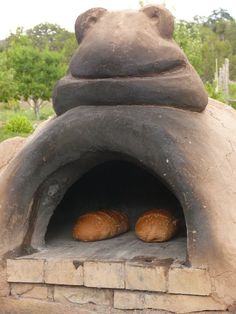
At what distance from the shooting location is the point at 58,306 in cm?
332

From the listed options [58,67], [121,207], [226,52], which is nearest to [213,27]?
[226,52]

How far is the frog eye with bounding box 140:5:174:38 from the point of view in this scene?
3.15 m

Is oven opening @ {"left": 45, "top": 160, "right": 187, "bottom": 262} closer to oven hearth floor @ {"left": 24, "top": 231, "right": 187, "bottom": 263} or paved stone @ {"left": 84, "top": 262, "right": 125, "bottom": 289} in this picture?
oven hearth floor @ {"left": 24, "top": 231, "right": 187, "bottom": 263}

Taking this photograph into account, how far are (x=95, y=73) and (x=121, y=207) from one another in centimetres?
143

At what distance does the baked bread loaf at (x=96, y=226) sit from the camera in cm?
369

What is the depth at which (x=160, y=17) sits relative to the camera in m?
3.16

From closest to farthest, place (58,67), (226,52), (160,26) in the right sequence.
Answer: (160,26) → (58,67) → (226,52)

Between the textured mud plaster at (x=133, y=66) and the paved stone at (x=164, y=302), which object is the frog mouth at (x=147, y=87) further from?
the paved stone at (x=164, y=302)

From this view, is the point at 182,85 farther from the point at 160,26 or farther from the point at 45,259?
the point at 45,259

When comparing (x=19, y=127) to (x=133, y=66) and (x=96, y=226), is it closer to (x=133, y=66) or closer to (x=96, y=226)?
(x=96, y=226)

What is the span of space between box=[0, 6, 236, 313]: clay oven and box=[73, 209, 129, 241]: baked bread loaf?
160 mm

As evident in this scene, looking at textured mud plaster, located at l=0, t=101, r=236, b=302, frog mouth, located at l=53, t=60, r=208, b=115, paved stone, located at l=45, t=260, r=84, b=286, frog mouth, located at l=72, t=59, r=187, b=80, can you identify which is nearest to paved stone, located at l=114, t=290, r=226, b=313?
textured mud plaster, located at l=0, t=101, r=236, b=302

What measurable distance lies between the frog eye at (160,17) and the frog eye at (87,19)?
0.26m

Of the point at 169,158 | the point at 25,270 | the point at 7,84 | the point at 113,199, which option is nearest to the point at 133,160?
the point at 169,158
